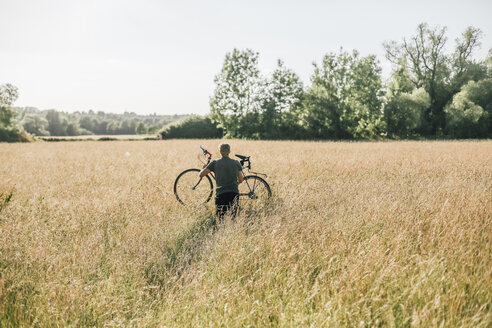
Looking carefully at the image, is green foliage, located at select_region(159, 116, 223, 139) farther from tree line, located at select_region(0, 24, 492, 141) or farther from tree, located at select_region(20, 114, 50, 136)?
tree, located at select_region(20, 114, 50, 136)

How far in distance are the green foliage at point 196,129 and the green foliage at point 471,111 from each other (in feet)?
118

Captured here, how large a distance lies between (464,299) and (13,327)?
4.33 m

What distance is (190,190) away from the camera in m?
7.42

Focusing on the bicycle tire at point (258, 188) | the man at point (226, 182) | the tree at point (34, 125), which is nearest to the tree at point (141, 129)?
the tree at point (34, 125)

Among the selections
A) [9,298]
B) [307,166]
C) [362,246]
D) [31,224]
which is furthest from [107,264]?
[307,166]

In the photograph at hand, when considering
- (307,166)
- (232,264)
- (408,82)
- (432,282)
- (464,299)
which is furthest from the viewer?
(408,82)

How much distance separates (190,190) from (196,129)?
4813 cm

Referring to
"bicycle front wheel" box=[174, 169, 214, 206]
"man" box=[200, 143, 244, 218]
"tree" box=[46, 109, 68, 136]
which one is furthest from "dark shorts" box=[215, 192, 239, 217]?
A: "tree" box=[46, 109, 68, 136]

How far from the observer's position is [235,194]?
5602mm

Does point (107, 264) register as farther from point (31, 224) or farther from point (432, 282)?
point (432, 282)

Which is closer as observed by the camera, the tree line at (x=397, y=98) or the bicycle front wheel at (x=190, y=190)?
the bicycle front wheel at (x=190, y=190)

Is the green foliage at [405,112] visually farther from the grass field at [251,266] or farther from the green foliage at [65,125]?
the green foliage at [65,125]

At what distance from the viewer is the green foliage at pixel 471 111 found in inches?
1411

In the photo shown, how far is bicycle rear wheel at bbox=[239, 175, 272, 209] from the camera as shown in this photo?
6.45 metres
